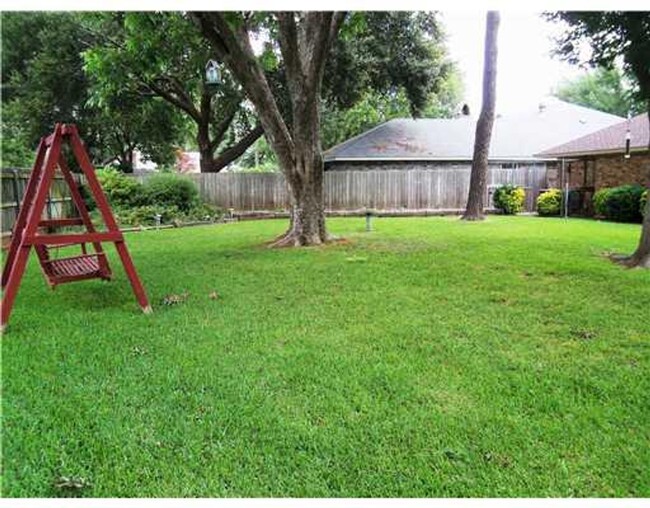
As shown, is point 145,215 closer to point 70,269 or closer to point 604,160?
point 70,269

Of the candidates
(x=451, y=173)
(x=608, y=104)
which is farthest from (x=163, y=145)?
(x=608, y=104)

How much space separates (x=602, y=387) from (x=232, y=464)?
2.11 m

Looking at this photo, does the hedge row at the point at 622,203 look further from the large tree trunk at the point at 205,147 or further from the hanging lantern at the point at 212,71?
the large tree trunk at the point at 205,147

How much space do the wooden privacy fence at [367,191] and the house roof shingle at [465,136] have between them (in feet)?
3.16

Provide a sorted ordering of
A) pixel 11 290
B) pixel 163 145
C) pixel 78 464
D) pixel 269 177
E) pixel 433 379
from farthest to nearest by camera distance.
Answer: pixel 163 145 → pixel 269 177 → pixel 11 290 → pixel 433 379 → pixel 78 464

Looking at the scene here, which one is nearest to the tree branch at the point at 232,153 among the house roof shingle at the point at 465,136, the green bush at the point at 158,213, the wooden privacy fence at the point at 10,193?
the house roof shingle at the point at 465,136

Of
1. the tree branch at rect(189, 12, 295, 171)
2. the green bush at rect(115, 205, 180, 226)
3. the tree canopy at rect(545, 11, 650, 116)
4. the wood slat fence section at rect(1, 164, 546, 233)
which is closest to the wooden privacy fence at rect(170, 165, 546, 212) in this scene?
the wood slat fence section at rect(1, 164, 546, 233)

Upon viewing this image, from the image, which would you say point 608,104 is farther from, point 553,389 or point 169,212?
point 553,389

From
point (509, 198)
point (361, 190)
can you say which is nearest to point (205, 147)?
point (361, 190)

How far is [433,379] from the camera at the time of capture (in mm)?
3111

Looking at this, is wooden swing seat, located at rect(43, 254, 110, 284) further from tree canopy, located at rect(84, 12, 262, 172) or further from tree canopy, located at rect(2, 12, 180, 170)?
tree canopy, located at rect(2, 12, 180, 170)

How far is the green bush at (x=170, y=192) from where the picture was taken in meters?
14.8

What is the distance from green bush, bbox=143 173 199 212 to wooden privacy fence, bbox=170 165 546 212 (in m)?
2.13

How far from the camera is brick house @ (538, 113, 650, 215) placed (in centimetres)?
1502
